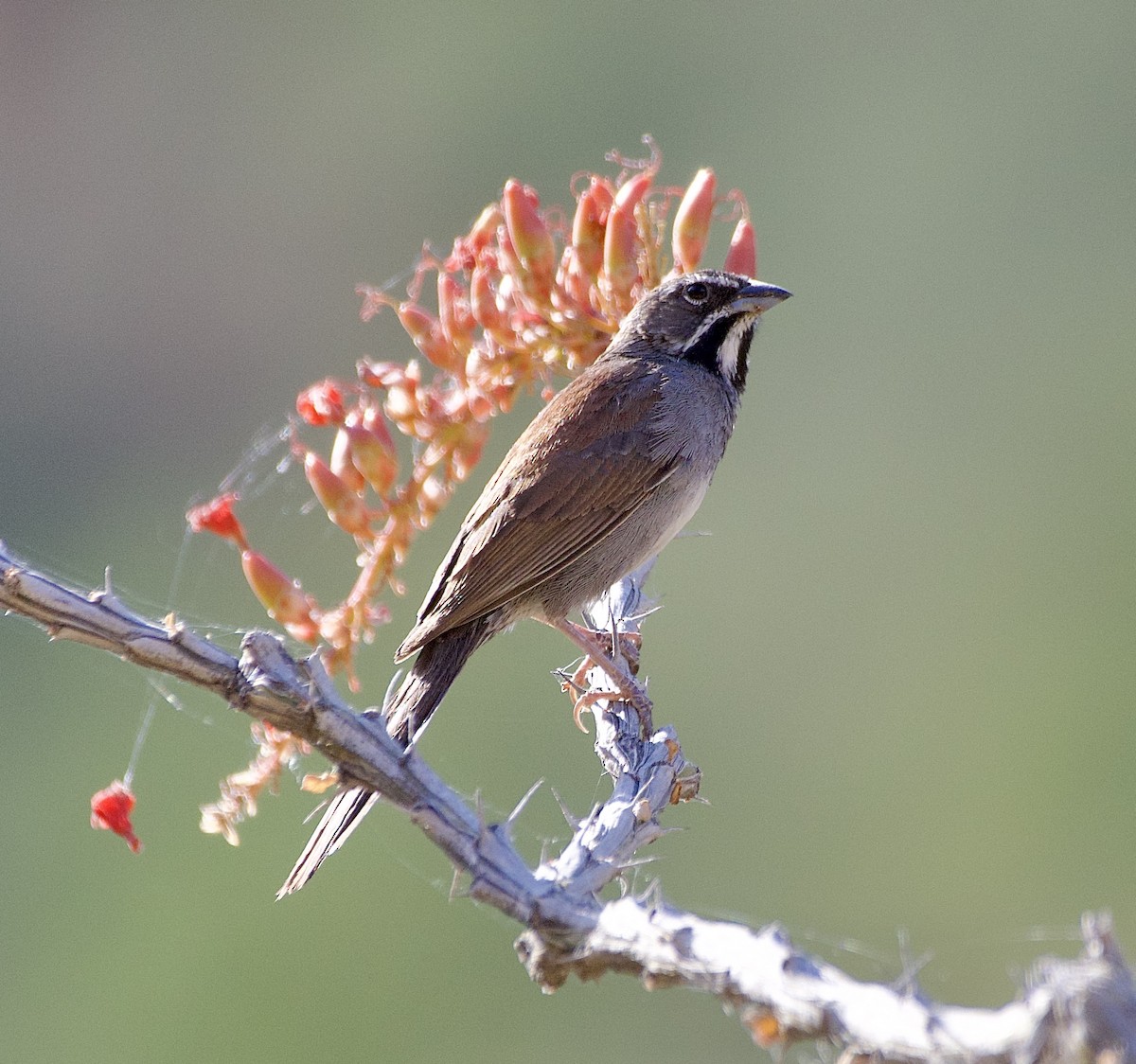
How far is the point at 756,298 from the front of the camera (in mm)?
5105

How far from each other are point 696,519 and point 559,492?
23.2 ft

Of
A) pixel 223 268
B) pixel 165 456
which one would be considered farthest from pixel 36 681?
pixel 223 268

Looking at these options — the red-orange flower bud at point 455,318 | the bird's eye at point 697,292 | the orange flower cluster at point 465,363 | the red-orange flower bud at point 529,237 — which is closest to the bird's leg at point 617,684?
the orange flower cluster at point 465,363

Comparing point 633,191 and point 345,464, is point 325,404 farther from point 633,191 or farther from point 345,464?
point 633,191

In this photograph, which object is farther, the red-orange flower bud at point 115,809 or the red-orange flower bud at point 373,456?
the red-orange flower bud at point 373,456

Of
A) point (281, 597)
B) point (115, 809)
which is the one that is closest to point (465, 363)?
point (281, 597)

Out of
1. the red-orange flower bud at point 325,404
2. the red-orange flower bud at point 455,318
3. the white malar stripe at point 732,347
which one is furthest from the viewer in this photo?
the white malar stripe at point 732,347

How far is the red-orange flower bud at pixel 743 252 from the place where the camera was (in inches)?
191

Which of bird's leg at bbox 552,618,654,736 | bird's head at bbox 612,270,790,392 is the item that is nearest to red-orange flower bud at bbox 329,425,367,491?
bird's leg at bbox 552,618,654,736

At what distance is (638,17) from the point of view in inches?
622

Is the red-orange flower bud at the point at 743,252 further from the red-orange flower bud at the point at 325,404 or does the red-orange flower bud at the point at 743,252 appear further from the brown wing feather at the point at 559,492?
the red-orange flower bud at the point at 325,404

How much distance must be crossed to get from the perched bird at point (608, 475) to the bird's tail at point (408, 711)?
1 centimetres

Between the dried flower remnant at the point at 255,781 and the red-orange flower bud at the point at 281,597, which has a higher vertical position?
the red-orange flower bud at the point at 281,597

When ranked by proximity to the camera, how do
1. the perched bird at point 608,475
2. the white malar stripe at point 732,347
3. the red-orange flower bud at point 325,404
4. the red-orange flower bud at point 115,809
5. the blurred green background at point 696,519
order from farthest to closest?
the blurred green background at point 696,519, the white malar stripe at point 732,347, the perched bird at point 608,475, the red-orange flower bud at point 325,404, the red-orange flower bud at point 115,809
